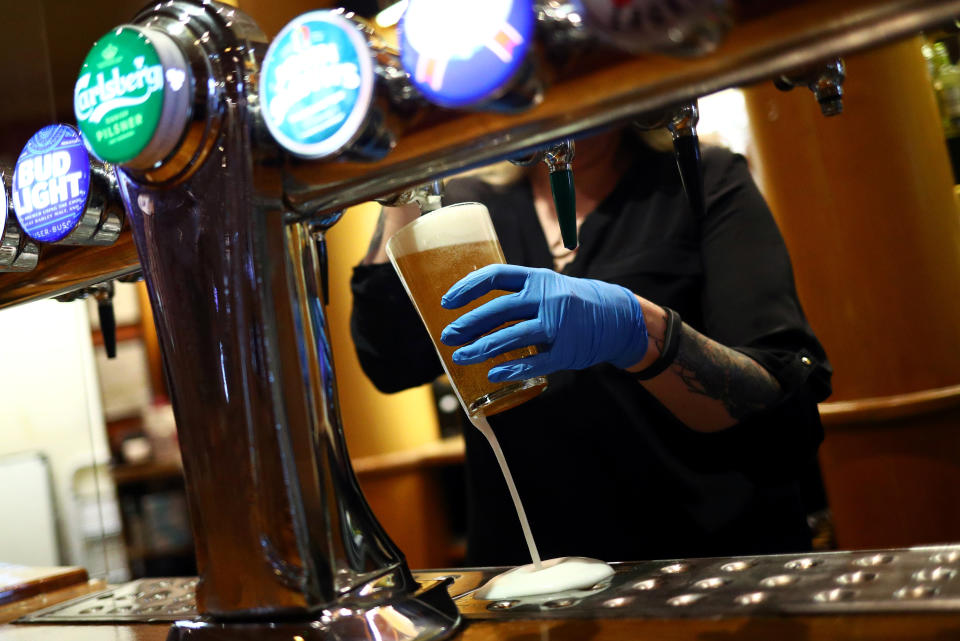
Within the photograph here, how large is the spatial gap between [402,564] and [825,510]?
289 centimetres

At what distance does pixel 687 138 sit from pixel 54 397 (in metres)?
2.20

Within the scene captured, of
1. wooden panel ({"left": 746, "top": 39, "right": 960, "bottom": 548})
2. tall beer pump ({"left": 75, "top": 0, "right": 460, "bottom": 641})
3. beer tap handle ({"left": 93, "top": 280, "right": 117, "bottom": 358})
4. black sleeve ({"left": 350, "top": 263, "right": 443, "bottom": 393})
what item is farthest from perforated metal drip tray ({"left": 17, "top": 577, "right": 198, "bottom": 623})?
wooden panel ({"left": 746, "top": 39, "right": 960, "bottom": 548})

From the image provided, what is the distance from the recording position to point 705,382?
1.11 m

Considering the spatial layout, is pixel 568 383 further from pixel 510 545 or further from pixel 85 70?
pixel 85 70

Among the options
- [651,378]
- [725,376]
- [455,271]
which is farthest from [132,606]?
[725,376]

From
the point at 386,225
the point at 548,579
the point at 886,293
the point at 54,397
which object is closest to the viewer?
the point at 548,579

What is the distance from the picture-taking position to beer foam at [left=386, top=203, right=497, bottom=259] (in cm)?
83

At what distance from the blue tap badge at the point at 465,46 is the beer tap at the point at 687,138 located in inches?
6.7

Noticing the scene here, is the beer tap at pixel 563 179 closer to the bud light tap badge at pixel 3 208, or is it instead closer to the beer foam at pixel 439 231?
the beer foam at pixel 439 231

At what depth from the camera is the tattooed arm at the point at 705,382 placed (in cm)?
105

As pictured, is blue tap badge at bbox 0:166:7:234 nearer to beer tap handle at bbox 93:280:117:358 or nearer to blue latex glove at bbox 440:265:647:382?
beer tap handle at bbox 93:280:117:358

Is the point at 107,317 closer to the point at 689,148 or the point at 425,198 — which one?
the point at 425,198

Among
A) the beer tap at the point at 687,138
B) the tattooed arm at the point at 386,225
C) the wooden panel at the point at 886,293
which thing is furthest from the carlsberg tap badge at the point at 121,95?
the wooden panel at the point at 886,293

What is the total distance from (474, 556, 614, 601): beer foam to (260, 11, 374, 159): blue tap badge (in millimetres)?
451
